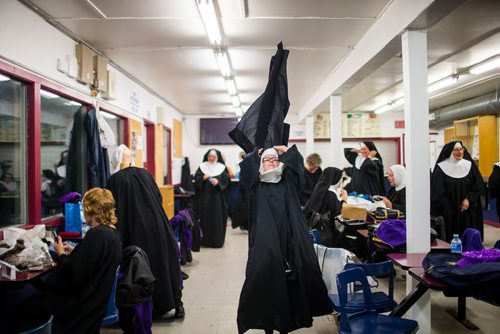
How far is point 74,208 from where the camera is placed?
377 centimetres

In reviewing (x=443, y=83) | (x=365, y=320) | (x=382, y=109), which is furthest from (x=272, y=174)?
(x=382, y=109)

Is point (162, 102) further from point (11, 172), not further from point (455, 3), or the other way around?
point (455, 3)

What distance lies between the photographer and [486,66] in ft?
19.3

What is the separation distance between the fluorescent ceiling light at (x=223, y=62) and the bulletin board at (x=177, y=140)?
403 cm

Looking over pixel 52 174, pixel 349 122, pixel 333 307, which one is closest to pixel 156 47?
pixel 52 174

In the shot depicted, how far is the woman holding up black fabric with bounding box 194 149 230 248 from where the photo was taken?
6562 mm

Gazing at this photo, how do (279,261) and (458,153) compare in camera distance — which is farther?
(458,153)

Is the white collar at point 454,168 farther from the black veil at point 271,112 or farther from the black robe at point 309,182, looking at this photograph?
the black veil at point 271,112

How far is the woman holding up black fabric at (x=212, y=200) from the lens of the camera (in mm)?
6562

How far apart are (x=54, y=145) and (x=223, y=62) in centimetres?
257

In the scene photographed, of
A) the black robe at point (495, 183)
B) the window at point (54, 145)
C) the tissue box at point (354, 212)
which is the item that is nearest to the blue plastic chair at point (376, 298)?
the tissue box at point (354, 212)

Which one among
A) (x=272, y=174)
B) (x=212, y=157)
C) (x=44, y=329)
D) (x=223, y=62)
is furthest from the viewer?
(x=212, y=157)

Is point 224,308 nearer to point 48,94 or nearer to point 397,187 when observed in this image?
point 397,187

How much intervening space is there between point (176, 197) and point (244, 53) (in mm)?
4129
